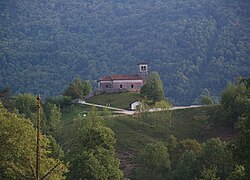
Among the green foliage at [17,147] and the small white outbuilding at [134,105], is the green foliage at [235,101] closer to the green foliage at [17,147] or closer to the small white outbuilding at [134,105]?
the small white outbuilding at [134,105]

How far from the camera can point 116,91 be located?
105m

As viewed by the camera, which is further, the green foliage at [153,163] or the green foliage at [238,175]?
the green foliage at [153,163]

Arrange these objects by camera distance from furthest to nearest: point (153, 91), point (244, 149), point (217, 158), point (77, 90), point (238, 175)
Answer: point (77, 90) → point (153, 91) → point (217, 158) → point (238, 175) → point (244, 149)

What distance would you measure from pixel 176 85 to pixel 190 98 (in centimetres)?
1307

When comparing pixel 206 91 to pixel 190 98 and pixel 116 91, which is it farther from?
pixel 116 91

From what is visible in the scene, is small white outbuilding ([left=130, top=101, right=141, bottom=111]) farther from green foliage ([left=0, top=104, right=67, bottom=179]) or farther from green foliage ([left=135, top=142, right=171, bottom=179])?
green foliage ([left=0, top=104, right=67, bottom=179])

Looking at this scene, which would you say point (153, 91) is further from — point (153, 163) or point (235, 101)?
point (153, 163)

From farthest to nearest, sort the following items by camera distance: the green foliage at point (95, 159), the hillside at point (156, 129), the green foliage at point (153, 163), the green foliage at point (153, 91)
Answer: the green foliage at point (153, 91)
the hillside at point (156, 129)
the green foliage at point (153, 163)
the green foliage at point (95, 159)

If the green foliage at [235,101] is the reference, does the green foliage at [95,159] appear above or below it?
above

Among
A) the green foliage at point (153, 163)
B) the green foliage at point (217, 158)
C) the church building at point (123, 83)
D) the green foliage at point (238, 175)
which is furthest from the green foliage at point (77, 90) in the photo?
the green foliage at point (238, 175)

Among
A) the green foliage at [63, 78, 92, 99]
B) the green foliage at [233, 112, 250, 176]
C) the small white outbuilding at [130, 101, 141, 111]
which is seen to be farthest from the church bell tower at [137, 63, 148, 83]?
the green foliage at [233, 112, 250, 176]

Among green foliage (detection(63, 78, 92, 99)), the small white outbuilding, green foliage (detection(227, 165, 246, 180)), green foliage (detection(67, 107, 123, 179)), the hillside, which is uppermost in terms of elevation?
green foliage (detection(227, 165, 246, 180))

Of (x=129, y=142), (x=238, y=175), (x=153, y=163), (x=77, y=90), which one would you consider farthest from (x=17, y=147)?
(x=77, y=90)

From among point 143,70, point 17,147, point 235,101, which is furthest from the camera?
point 143,70
